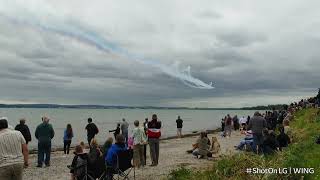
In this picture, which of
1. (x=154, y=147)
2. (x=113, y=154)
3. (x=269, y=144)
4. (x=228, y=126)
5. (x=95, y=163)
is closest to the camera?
(x=95, y=163)

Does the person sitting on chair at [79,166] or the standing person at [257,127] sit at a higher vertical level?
the standing person at [257,127]

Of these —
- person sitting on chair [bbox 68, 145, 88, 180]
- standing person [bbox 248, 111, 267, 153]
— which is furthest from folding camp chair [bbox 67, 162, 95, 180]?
standing person [bbox 248, 111, 267, 153]

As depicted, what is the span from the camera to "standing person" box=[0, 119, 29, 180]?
8.75m

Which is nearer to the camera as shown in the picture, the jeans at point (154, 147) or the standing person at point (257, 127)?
the jeans at point (154, 147)

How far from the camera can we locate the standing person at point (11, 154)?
8750 millimetres

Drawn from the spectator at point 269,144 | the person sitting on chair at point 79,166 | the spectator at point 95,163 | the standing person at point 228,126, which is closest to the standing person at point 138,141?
the spectator at point 269,144

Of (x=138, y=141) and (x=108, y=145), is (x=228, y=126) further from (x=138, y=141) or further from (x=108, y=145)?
(x=108, y=145)

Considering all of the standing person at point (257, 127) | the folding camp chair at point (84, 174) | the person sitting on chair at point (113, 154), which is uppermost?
the standing person at point (257, 127)

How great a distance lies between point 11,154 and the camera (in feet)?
28.9

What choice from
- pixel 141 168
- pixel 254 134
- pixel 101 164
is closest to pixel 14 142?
pixel 101 164

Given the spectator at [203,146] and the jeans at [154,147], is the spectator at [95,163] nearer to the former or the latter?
the jeans at [154,147]

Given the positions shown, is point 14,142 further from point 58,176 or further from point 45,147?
point 45,147

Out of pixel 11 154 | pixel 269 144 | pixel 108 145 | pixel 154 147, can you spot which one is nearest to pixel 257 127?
pixel 269 144

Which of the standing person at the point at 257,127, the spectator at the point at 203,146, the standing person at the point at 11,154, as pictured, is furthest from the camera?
the spectator at the point at 203,146
